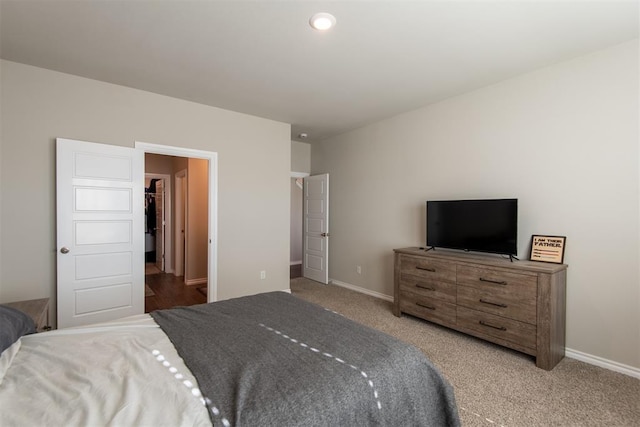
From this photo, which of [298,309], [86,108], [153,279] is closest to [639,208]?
[298,309]

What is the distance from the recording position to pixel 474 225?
314 cm

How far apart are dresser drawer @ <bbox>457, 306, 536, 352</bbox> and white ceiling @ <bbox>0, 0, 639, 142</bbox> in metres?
2.33

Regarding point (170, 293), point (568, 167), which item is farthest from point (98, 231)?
point (568, 167)

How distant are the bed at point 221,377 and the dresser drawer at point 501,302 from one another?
→ 1648 millimetres

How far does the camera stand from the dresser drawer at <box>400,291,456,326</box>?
10.2ft

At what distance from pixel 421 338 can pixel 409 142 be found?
2.46 meters

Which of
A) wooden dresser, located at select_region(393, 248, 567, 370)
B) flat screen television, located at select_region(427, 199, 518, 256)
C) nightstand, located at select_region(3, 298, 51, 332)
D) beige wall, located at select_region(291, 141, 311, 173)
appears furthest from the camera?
beige wall, located at select_region(291, 141, 311, 173)

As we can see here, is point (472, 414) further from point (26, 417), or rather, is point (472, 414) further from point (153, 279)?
point (153, 279)

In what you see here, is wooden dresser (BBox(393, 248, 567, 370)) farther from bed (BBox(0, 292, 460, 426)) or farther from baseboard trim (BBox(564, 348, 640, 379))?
bed (BBox(0, 292, 460, 426))

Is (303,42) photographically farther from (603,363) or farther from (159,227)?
(159,227)

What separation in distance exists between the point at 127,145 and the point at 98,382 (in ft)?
9.42

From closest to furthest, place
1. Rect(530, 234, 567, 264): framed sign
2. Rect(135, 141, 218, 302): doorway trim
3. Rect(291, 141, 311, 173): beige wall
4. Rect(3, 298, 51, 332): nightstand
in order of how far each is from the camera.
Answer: Rect(3, 298, 51, 332): nightstand → Rect(530, 234, 567, 264): framed sign → Rect(135, 141, 218, 302): doorway trim → Rect(291, 141, 311, 173): beige wall

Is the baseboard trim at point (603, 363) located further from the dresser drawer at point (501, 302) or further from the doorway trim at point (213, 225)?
the doorway trim at point (213, 225)

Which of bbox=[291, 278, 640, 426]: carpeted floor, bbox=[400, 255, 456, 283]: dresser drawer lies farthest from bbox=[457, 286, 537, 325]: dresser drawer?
bbox=[291, 278, 640, 426]: carpeted floor
